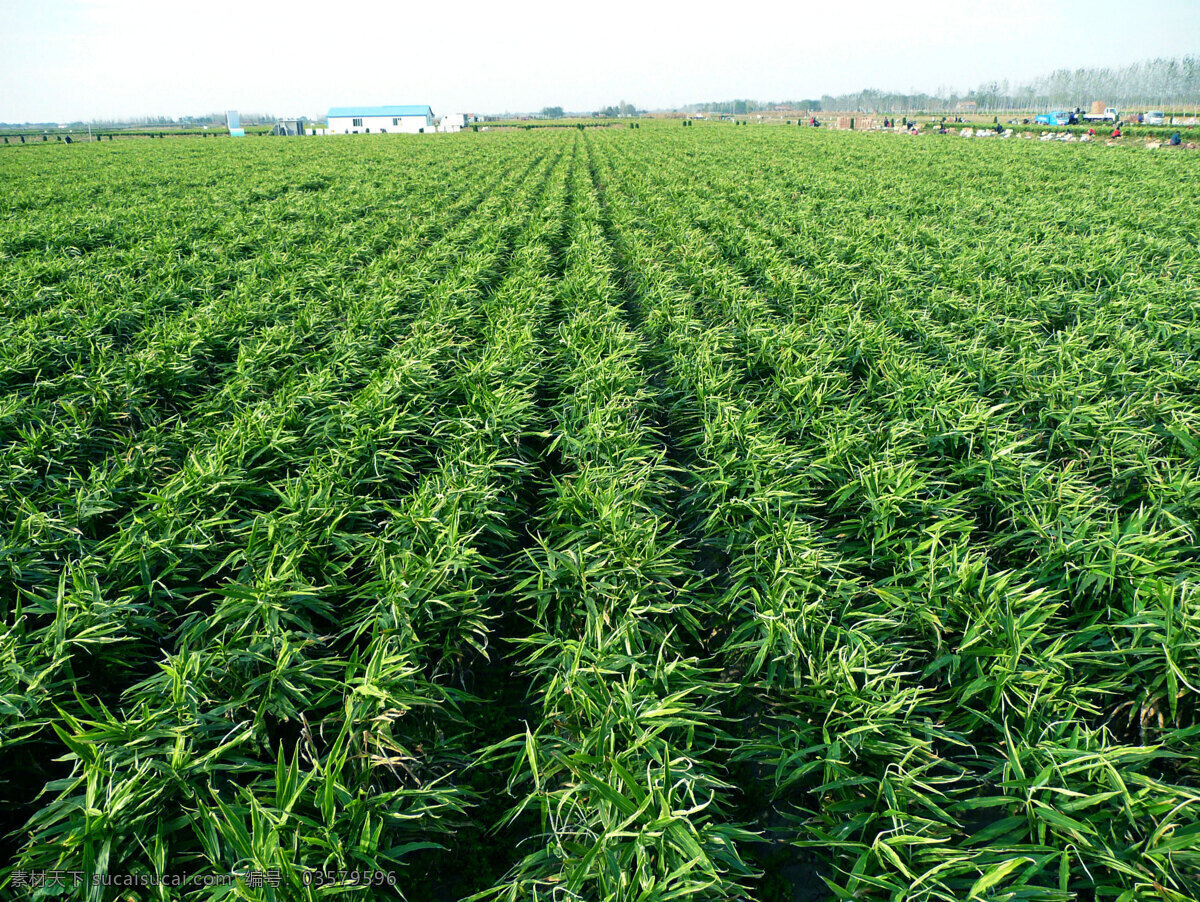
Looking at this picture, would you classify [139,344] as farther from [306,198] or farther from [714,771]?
[306,198]

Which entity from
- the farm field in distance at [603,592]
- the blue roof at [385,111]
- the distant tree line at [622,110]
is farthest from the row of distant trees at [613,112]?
the farm field in distance at [603,592]

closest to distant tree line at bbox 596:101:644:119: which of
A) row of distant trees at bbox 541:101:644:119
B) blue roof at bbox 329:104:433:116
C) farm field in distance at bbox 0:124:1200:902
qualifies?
row of distant trees at bbox 541:101:644:119

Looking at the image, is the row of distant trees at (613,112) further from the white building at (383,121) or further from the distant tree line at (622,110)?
the white building at (383,121)

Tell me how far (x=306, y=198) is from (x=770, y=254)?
12627mm

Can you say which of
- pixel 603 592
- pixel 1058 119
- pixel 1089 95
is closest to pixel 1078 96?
pixel 1089 95

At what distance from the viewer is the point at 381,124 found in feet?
292

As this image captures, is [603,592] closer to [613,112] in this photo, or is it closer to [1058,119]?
[1058,119]

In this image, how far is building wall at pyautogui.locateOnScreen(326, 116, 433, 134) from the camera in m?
87.2

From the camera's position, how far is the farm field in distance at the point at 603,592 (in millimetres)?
2096

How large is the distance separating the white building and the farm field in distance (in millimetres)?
93680

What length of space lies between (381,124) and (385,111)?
6.53m

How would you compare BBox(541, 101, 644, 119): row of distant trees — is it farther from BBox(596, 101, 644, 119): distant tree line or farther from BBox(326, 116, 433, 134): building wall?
BBox(326, 116, 433, 134): building wall

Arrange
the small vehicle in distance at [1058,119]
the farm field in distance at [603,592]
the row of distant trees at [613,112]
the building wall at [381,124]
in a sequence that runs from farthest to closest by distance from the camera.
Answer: the row of distant trees at [613,112], the building wall at [381,124], the small vehicle in distance at [1058,119], the farm field in distance at [603,592]

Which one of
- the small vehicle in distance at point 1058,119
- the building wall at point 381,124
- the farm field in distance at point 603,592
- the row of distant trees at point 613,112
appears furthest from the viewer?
the row of distant trees at point 613,112
